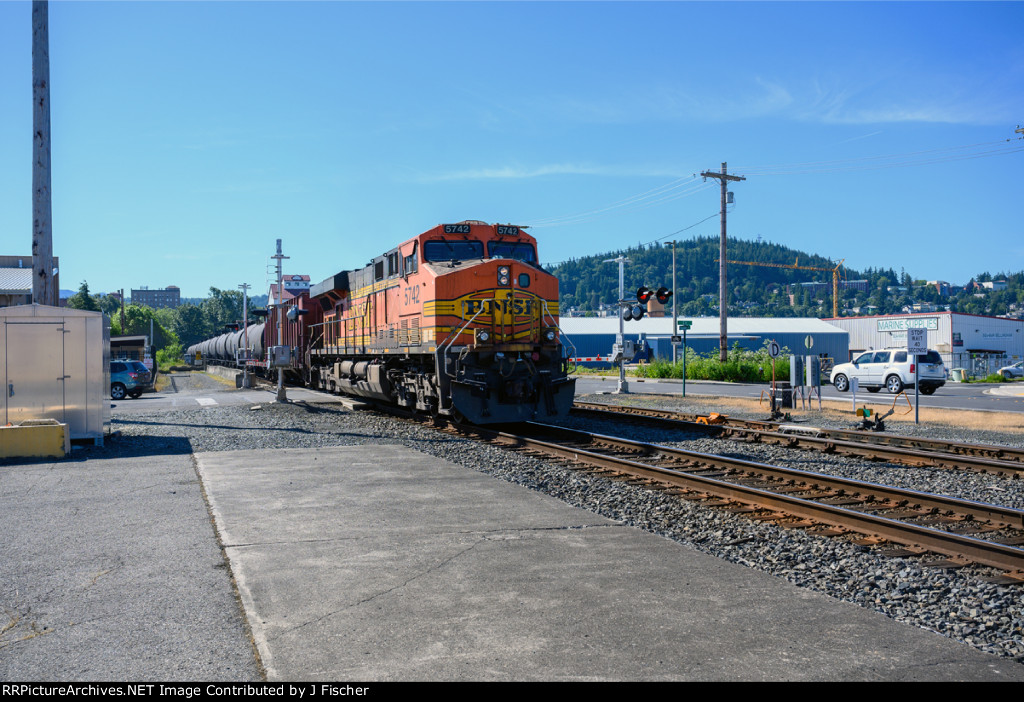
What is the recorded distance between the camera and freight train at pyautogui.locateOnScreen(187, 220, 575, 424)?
1391 cm

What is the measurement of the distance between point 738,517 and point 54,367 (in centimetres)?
1164

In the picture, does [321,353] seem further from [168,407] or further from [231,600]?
[231,600]

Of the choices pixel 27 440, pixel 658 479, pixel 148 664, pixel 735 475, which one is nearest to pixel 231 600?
pixel 148 664

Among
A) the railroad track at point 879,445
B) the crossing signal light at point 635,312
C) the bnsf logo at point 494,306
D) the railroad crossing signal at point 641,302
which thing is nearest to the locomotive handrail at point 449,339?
the bnsf logo at point 494,306

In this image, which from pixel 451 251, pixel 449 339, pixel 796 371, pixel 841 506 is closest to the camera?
pixel 841 506

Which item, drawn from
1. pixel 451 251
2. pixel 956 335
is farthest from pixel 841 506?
pixel 956 335

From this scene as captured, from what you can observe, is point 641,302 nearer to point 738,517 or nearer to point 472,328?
point 472,328

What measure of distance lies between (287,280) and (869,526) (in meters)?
87.0

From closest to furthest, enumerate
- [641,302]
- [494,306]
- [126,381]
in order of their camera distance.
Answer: [494,306]
[641,302]
[126,381]

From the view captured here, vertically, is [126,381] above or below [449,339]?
below

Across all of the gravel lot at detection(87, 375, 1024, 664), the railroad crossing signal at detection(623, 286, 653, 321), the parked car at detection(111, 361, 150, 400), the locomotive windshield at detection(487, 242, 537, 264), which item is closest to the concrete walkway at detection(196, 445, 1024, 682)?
the gravel lot at detection(87, 375, 1024, 664)

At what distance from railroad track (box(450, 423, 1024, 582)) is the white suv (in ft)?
67.5

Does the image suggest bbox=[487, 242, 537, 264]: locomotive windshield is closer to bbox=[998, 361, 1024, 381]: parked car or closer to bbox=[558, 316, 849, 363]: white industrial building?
bbox=[998, 361, 1024, 381]: parked car

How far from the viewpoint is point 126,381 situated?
2955cm
